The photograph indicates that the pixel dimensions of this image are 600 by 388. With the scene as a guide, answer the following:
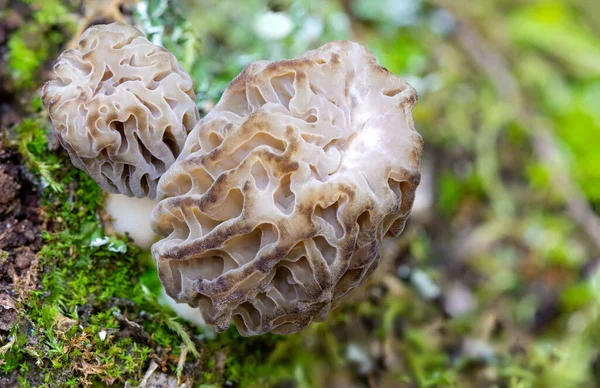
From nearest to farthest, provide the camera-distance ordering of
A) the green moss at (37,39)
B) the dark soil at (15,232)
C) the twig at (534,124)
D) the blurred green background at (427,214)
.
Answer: the dark soil at (15,232) < the blurred green background at (427,214) < the green moss at (37,39) < the twig at (534,124)

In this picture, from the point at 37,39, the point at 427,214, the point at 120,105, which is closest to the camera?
the point at 120,105

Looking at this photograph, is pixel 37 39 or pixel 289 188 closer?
pixel 289 188

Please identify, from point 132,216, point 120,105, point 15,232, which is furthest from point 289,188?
point 15,232

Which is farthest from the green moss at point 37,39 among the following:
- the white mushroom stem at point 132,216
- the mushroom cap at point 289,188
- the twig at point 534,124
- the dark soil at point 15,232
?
the twig at point 534,124

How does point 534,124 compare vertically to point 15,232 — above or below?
below

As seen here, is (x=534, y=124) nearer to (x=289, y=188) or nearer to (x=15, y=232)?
(x=289, y=188)

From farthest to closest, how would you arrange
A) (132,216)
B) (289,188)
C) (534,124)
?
(534,124)
(132,216)
(289,188)

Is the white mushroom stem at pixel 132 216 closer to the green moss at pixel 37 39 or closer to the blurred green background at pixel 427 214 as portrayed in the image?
the blurred green background at pixel 427 214
